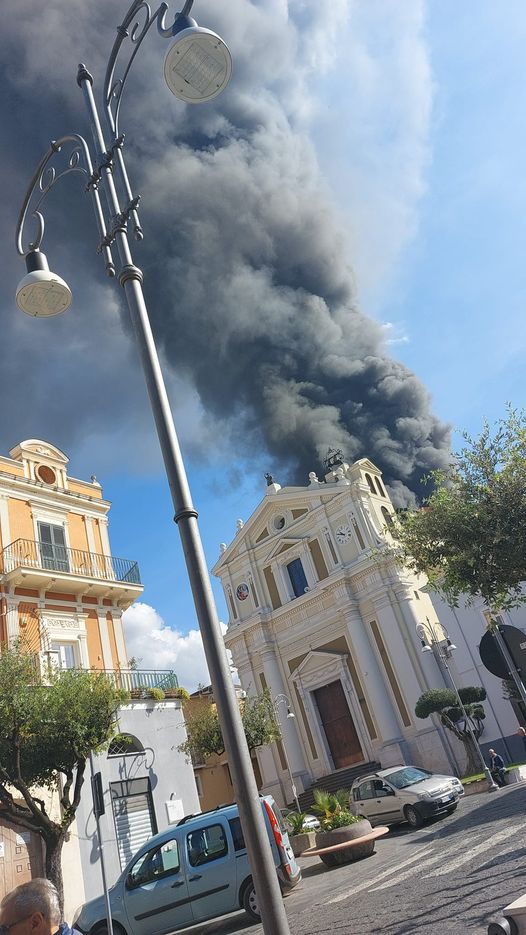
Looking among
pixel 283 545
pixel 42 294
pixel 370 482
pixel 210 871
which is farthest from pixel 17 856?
pixel 370 482

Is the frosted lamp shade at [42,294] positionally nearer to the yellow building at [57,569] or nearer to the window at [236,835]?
the window at [236,835]

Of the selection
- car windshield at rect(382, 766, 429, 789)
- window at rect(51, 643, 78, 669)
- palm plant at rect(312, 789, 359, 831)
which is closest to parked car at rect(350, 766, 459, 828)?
car windshield at rect(382, 766, 429, 789)

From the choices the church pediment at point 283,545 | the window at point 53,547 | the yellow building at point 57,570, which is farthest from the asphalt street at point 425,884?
the church pediment at point 283,545

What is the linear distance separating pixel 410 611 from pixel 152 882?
2085cm

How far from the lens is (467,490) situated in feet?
35.5

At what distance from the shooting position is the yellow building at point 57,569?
19.5 m

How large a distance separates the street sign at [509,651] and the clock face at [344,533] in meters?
26.3

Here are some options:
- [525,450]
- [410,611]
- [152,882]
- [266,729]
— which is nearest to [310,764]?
[266,729]

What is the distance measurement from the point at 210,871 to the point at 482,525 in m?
6.72

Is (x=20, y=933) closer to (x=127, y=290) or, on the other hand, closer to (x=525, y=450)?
(x=127, y=290)

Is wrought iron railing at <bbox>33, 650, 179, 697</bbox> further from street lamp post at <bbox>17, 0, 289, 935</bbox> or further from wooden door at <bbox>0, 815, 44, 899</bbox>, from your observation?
street lamp post at <bbox>17, 0, 289, 935</bbox>

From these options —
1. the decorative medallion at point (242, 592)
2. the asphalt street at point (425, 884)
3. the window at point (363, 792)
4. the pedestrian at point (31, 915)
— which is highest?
the decorative medallion at point (242, 592)

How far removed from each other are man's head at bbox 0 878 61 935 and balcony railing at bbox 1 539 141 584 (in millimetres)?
16987

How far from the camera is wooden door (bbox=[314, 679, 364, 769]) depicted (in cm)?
2959
